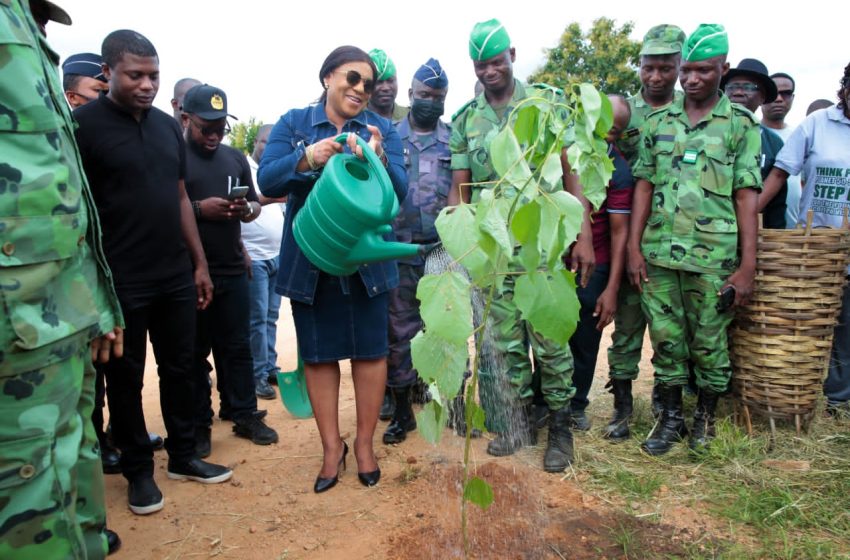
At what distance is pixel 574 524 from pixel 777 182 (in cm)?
234

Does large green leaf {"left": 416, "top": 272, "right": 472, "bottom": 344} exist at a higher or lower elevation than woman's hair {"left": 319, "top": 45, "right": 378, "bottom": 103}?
lower

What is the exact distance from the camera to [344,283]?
2.79 metres

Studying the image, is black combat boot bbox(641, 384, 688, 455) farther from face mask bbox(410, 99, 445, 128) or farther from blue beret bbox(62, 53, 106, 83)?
blue beret bbox(62, 53, 106, 83)

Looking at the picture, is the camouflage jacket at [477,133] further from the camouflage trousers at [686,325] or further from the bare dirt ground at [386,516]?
the bare dirt ground at [386,516]

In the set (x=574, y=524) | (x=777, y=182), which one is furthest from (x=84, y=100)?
(x=777, y=182)

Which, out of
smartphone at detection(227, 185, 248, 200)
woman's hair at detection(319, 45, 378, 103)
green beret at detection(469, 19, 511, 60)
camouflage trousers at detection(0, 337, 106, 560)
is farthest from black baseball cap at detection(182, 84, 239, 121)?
camouflage trousers at detection(0, 337, 106, 560)

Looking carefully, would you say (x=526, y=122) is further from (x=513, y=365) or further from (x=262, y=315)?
(x=262, y=315)

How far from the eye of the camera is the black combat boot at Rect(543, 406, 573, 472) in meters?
3.01

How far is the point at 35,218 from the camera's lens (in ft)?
4.73

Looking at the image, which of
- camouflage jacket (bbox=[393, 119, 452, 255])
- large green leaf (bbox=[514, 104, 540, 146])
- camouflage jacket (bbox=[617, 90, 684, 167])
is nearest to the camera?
large green leaf (bbox=[514, 104, 540, 146])

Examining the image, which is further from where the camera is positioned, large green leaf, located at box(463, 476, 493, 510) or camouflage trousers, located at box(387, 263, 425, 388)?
camouflage trousers, located at box(387, 263, 425, 388)

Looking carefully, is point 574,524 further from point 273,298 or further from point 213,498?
point 273,298

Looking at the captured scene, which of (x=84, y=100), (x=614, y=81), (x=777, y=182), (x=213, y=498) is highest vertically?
(x=614, y=81)

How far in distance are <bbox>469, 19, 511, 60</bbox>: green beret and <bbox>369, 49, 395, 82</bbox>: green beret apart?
A: 1.14 meters
